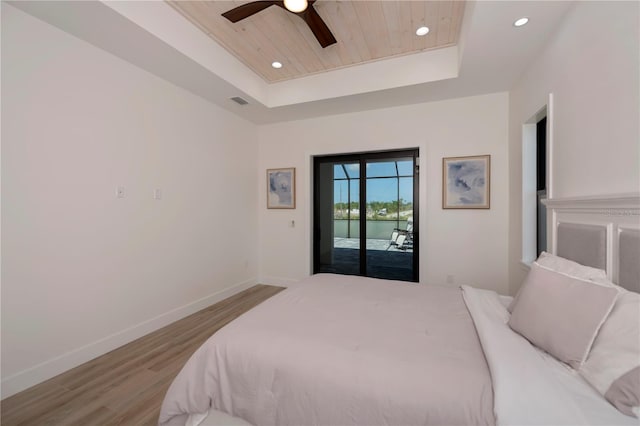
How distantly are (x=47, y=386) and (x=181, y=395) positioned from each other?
4.64ft

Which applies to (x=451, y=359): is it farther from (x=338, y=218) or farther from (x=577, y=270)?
(x=338, y=218)

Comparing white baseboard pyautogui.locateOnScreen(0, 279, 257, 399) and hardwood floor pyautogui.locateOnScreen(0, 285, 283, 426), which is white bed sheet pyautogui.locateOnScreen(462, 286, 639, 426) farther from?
white baseboard pyautogui.locateOnScreen(0, 279, 257, 399)

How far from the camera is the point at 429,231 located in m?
3.40

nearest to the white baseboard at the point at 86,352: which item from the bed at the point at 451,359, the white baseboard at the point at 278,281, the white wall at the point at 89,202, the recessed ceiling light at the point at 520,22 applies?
the white wall at the point at 89,202

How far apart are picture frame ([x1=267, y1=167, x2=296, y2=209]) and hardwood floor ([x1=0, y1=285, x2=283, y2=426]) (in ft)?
7.15

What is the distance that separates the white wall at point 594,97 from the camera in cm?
125

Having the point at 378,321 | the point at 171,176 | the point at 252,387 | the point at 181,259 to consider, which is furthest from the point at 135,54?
the point at 378,321

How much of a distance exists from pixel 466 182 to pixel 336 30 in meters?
2.30

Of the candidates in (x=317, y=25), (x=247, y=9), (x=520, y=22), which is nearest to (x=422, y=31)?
(x=520, y=22)

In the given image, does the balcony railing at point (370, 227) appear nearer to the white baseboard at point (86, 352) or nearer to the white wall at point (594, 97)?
the white wall at point (594, 97)

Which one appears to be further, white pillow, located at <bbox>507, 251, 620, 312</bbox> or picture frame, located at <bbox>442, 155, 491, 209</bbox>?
picture frame, located at <bbox>442, 155, 491, 209</bbox>

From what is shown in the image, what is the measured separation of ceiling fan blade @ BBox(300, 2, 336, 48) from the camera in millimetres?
1957

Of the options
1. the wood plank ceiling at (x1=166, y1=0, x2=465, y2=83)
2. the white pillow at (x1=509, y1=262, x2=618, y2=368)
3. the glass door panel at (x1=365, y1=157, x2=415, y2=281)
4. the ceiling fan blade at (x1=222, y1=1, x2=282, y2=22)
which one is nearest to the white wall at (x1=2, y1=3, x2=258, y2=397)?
the wood plank ceiling at (x1=166, y1=0, x2=465, y2=83)

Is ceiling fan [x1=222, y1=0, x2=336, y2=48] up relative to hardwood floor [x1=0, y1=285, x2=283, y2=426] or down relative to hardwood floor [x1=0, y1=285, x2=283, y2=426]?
up
